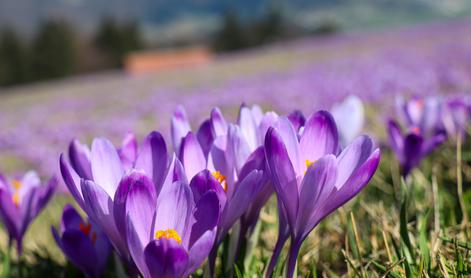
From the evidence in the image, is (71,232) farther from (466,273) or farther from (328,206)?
(466,273)

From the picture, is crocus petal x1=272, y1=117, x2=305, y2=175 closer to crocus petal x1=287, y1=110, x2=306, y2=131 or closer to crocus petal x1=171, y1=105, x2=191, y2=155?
crocus petal x1=287, y1=110, x2=306, y2=131

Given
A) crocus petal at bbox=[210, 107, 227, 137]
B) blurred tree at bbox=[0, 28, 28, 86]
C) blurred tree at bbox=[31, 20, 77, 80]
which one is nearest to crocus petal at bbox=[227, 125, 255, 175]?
crocus petal at bbox=[210, 107, 227, 137]

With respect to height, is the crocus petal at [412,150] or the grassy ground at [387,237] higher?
the crocus petal at [412,150]

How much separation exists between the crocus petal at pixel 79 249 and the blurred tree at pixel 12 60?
4826 centimetres

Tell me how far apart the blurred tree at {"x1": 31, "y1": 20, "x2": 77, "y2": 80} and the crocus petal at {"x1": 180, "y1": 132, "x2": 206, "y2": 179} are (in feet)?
162

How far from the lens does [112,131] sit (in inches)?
232

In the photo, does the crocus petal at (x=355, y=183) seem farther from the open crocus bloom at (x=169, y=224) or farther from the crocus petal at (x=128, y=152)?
the crocus petal at (x=128, y=152)

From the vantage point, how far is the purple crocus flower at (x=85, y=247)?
117 centimetres

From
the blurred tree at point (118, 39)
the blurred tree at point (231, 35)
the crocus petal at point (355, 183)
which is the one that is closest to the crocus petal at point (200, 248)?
the crocus petal at point (355, 183)

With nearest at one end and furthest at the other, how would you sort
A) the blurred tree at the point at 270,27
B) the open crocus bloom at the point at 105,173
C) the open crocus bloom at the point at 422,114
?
1. the open crocus bloom at the point at 105,173
2. the open crocus bloom at the point at 422,114
3. the blurred tree at the point at 270,27

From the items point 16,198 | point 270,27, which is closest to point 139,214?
point 16,198

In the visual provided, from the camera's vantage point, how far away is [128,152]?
122cm

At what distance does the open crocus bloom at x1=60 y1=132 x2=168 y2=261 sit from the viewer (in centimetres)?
94

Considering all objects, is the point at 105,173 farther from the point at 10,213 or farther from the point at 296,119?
the point at 10,213
